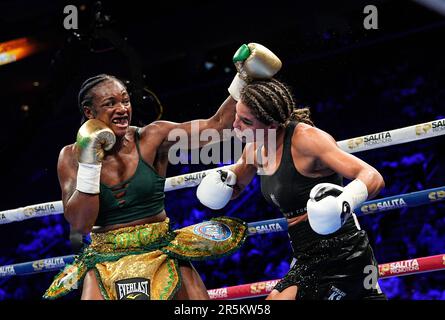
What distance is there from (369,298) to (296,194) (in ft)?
1.19

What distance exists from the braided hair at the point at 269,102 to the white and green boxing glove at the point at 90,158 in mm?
468

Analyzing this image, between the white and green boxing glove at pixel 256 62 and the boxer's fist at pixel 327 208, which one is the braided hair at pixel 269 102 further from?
the boxer's fist at pixel 327 208

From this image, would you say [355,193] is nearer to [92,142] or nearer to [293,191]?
[293,191]

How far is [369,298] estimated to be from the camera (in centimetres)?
193

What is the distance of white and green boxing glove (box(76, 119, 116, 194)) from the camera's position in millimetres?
2084

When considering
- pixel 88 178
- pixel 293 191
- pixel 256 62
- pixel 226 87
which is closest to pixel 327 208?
pixel 293 191

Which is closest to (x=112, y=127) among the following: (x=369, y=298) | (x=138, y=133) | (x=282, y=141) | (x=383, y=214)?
(x=138, y=133)

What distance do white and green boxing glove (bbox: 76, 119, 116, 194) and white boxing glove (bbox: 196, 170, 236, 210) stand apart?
1.14 feet

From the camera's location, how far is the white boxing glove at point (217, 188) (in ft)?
7.14

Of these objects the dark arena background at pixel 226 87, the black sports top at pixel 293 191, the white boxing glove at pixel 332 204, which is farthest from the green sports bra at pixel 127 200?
the dark arena background at pixel 226 87

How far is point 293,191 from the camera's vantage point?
1.97 metres

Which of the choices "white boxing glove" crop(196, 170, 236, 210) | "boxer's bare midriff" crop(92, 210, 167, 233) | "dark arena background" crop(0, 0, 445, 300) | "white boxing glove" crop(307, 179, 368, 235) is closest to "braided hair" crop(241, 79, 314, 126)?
"white boxing glove" crop(196, 170, 236, 210)

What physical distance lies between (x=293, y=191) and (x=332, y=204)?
305 mm

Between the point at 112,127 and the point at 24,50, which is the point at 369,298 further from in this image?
the point at 24,50
